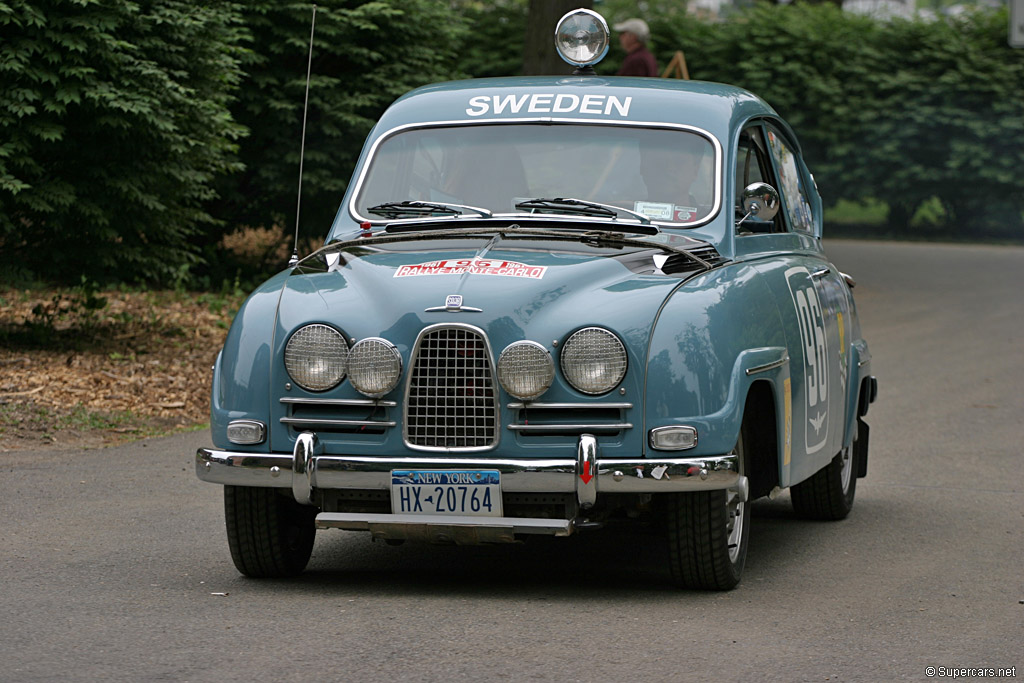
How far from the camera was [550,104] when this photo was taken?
7.07 meters

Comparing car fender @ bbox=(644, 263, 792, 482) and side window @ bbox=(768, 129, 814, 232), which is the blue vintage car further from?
side window @ bbox=(768, 129, 814, 232)

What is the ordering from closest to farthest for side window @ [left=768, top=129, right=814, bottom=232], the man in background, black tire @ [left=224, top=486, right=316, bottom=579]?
black tire @ [left=224, top=486, right=316, bottom=579] < side window @ [left=768, top=129, right=814, bottom=232] < the man in background

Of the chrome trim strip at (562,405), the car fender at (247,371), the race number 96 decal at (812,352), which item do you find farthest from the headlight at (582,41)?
the chrome trim strip at (562,405)

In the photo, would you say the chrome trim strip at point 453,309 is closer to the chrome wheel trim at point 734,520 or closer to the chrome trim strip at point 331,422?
the chrome trim strip at point 331,422

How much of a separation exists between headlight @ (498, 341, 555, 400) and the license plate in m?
0.30

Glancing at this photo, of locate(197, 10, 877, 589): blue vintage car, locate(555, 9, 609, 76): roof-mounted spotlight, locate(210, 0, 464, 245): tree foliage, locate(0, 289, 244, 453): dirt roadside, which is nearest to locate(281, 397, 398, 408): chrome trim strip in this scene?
locate(197, 10, 877, 589): blue vintage car

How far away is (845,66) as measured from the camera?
1125 inches

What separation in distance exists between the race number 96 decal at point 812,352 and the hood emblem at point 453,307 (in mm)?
1676

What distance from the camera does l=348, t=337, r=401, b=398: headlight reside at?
5562 millimetres

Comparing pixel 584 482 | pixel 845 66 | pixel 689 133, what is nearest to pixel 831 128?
pixel 845 66

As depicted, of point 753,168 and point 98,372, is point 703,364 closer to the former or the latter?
point 753,168

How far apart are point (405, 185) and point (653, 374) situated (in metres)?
1.98

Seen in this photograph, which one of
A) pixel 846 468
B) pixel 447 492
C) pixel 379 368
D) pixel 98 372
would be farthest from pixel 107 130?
pixel 447 492

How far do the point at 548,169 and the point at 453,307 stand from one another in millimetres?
1509
